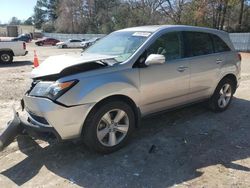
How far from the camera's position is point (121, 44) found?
16.9 ft

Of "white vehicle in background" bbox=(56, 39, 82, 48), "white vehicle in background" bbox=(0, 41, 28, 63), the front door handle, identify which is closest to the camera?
the front door handle

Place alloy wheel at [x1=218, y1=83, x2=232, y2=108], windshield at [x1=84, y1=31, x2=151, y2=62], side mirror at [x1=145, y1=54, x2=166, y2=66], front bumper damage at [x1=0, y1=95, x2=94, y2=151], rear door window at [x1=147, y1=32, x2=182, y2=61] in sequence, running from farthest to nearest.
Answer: alloy wheel at [x1=218, y1=83, x2=232, y2=108]
rear door window at [x1=147, y1=32, x2=182, y2=61]
windshield at [x1=84, y1=31, x2=151, y2=62]
side mirror at [x1=145, y1=54, x2=166, y2=66]
front bumper damage at [x1=0, y1=95, x2=94, y2=151]

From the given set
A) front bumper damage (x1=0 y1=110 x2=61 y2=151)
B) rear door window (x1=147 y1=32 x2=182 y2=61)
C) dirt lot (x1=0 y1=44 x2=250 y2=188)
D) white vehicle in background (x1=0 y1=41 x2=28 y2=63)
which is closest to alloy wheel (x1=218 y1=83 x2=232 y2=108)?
dirt lot (x1=0 y1=44 x2=250 y2=188)

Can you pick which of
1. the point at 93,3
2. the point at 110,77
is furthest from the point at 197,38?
the point at 93,3

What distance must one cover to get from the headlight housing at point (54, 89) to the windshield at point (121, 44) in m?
0.98

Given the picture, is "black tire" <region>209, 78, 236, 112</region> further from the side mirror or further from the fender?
the fender

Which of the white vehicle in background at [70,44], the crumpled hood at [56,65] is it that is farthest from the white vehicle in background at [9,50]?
the white vehicle in background at [70,44]

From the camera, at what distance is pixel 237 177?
3.87 m

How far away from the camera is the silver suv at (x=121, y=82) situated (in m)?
3.99

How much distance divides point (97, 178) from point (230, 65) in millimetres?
3753

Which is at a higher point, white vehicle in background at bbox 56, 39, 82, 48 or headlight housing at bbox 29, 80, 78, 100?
headlight housing at bbox 29, 80, 78, 100

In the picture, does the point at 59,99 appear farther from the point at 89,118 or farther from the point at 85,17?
the point at 85,17

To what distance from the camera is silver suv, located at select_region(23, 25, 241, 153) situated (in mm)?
3992

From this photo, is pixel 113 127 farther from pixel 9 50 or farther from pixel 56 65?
pixel 9 50
